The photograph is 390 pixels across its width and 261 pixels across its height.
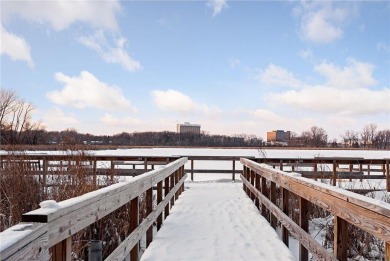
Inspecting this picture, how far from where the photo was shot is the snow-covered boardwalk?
4.11 m

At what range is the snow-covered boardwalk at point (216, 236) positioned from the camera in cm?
411

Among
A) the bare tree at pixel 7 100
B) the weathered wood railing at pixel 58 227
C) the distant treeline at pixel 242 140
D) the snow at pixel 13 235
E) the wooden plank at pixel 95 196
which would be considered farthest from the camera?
the distant treeline at pixel 242 140

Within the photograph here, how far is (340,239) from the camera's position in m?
2.68

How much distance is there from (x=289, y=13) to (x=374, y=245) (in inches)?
448

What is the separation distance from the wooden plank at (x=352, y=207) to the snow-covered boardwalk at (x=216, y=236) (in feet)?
3.54

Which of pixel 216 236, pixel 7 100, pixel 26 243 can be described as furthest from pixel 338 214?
pixel 7 100

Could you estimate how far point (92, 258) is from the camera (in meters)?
2.54

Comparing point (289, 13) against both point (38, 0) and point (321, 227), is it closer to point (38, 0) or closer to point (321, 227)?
point (38, 0)

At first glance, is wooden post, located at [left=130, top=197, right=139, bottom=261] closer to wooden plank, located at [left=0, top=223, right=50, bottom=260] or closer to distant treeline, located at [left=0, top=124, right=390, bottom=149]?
wooden plank, located at [left=0, top=223, right=50, bottom=260]

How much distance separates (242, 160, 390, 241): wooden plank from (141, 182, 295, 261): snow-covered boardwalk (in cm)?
108

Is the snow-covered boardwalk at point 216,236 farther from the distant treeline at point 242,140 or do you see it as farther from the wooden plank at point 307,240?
the distant treeline at point 242,140

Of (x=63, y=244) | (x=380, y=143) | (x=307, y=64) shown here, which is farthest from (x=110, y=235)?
(x=380, y=143)

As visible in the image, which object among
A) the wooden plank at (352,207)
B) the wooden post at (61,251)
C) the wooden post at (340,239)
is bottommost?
the wooden post at (340,239)

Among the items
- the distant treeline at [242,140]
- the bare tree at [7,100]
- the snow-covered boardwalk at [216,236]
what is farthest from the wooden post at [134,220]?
the distant treeline at [242,140]
